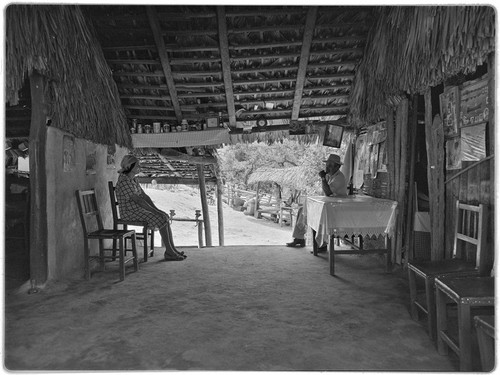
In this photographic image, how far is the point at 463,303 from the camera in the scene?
7.40ft

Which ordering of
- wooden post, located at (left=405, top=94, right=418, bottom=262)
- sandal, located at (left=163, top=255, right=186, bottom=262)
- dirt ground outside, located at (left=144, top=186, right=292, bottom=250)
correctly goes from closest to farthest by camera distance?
wooden post, located at (left=405, top=94, right=418, bottom=262) < sandal, located at (left=163, top=255, right=186, bottom=262) < dirt ground outside, located at (left=144, top=186, right=292, bottom=250)

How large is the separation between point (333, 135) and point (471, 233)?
3589mm

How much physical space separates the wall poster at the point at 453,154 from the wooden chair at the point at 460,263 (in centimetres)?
50

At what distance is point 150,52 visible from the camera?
5.67 m

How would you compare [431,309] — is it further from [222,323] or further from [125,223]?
[125,223]

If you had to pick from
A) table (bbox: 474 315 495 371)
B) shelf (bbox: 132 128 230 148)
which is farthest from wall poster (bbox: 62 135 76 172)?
table (bbox: 474 315 495 371)

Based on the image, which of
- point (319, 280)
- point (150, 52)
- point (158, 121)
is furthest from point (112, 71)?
point (319, 280)

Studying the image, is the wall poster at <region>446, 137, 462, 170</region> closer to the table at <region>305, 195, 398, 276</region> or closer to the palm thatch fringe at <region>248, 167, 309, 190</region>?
the table at <region>305, 195, 398, 276</region>

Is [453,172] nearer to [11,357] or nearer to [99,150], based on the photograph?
[11,357]

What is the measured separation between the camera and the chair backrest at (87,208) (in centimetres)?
453

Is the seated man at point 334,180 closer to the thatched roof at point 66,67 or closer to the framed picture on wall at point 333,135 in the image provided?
the framed picture on wall at point 333,135

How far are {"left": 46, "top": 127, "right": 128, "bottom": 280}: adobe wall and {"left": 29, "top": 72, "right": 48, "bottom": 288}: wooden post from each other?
69mm

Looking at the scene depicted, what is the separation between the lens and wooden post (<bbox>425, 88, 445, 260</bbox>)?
4.05 m

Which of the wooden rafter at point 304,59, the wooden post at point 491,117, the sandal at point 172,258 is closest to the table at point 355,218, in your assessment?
Result: the wooden post at point 491,117
